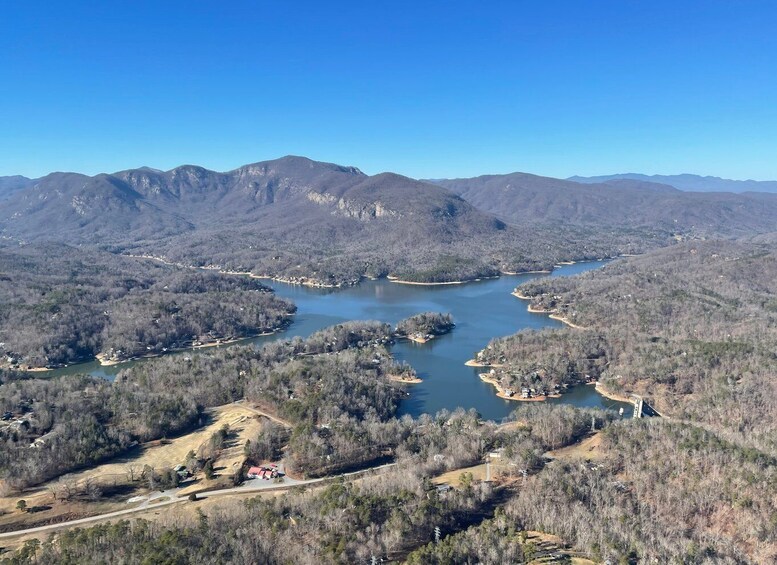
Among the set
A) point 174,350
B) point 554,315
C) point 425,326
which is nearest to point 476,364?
point 425,326

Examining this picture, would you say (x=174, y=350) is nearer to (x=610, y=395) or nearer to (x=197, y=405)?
(x=197, y=405)

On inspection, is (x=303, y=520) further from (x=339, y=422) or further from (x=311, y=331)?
(x=311, y=331)

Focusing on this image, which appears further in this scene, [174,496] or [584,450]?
[584,450]

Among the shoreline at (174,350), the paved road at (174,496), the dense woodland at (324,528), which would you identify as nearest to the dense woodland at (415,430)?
the dense woodland at (324,528)

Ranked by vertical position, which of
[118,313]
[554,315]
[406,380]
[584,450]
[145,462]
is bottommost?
[145,462]

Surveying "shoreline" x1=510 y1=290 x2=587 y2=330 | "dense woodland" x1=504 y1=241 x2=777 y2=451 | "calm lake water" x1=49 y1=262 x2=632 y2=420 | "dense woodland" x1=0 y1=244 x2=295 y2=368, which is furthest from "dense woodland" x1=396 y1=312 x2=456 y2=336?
"dense woodland" x1=0 y1=244 x2=295 y2=368

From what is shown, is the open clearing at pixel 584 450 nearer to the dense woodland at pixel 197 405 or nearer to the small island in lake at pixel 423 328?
the dense woodland at pixel 197 405

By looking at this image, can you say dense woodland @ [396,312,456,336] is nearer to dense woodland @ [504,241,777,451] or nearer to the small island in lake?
the small island in lake
